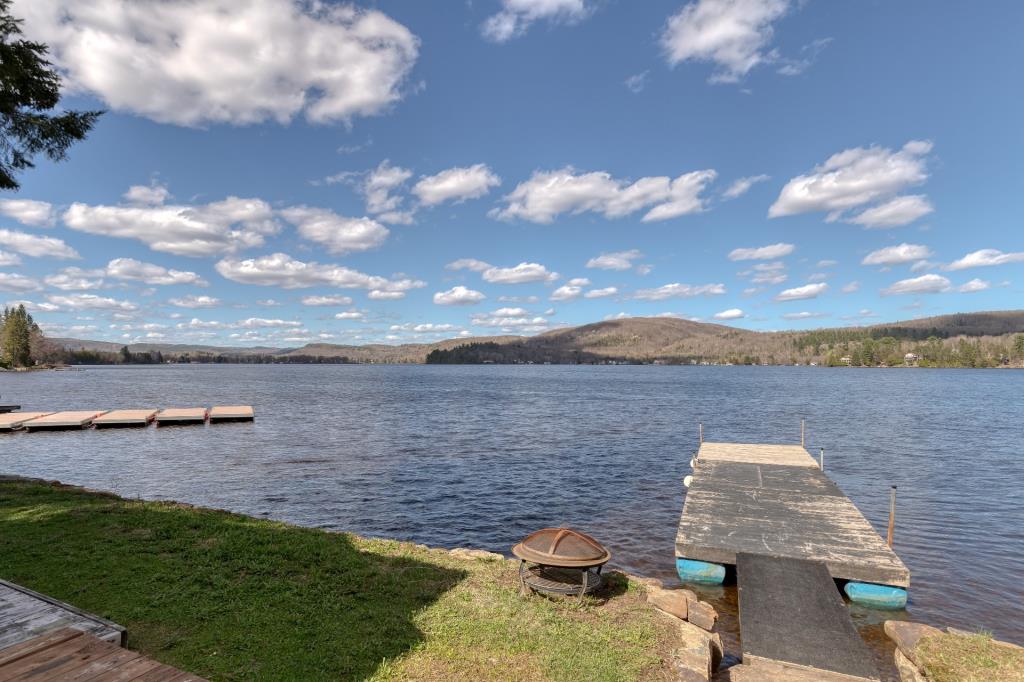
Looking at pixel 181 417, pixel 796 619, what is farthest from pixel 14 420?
pixel 796 619

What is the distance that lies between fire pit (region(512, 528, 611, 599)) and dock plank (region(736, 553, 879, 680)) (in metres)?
3.37

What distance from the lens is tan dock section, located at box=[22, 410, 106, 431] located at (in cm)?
4553

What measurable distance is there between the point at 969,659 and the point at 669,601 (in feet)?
19.5

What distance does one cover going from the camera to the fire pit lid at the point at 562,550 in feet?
35.1

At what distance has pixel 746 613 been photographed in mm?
11703

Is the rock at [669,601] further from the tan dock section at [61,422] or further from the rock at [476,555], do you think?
the tan dock section at [61,422]

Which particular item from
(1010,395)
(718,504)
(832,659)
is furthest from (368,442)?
(1010,395)

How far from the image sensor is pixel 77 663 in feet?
18.0

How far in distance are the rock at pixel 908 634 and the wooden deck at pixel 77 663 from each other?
556 inches

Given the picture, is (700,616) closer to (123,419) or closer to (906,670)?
(906,670)

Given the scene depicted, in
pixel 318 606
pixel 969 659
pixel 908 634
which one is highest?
pixel 318 606

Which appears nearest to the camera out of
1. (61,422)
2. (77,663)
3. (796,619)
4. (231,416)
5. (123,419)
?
(77,663)

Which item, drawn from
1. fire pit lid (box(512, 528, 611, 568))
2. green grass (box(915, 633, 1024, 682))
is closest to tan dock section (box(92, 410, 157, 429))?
fire pit lid (box(512, 528, 611, 568))

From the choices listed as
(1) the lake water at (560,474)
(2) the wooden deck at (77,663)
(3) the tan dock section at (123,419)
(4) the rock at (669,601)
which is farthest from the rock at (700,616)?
(3) the tan dock section at (123,419)
